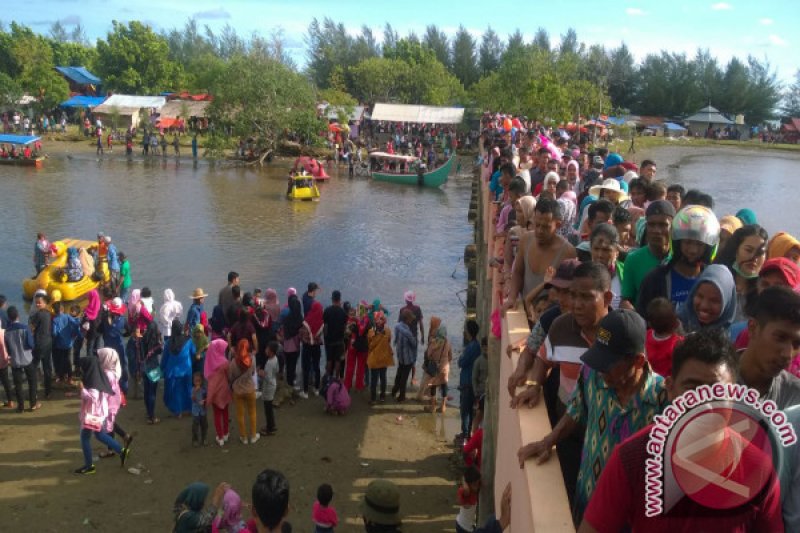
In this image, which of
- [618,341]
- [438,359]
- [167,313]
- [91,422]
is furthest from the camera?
[167,313]

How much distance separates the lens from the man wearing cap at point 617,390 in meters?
2.94

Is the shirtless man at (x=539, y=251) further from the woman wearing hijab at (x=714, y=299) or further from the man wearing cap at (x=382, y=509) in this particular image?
the man wearing cap at (x=382, y=509)

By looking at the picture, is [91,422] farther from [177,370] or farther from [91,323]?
[91,323]

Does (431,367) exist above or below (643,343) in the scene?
below

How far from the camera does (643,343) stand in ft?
9.77

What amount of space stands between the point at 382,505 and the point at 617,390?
8.62 feet

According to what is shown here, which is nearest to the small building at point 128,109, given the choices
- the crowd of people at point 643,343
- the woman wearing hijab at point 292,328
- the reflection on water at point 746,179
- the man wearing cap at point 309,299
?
the reflection on water at point 746,179

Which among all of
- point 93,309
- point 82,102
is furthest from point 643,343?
point 82,102

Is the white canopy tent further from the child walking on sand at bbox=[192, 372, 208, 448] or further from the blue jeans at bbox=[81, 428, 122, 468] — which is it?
the blue jeans at bbox=[81, 428, 122, 468]

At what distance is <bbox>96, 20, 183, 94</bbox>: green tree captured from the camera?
65312 millimetres

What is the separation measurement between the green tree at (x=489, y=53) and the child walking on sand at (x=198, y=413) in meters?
76.6

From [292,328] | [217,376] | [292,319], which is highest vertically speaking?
[292,319]

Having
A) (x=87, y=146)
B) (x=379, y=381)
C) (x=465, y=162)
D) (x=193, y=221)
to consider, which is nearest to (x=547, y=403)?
(x=379, y=381)

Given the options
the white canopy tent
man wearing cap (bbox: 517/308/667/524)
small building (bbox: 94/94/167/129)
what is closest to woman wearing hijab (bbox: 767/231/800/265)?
man wearing cap (bbox: 517/308/667/524)
